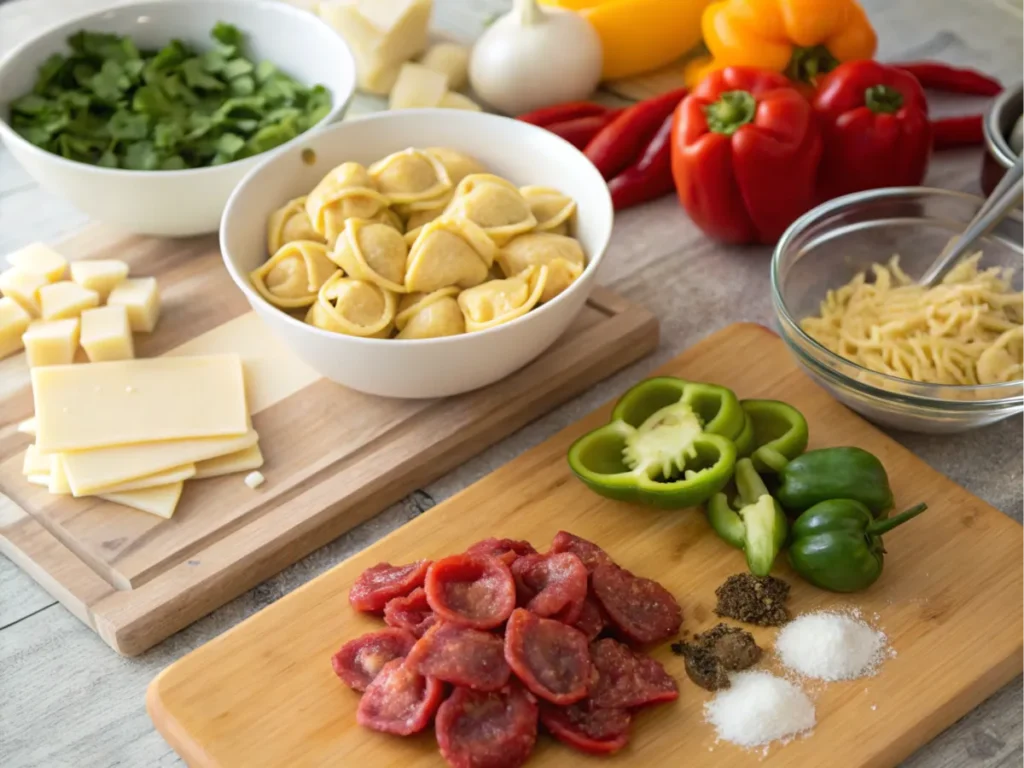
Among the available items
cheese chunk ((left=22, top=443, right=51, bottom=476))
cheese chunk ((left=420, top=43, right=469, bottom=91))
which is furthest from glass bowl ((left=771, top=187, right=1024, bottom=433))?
cheese chunk ((left=22, top=443, right=51, bottom=476))

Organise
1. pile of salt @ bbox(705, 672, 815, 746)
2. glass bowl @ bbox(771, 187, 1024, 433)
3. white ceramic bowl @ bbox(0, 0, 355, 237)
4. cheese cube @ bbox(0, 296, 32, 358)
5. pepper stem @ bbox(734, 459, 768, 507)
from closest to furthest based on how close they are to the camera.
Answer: pile of salt @ bbox(705, 672, 815, 746) → pepper stem @ bbox(734, 459, 768, 507) → glass bowl @ bbox(771, 187, 1024, 433) → cheese cube @ bbox(0, 296, 32, 358) → white ceramic bowl @ bbox(0, 0, 355, 237)

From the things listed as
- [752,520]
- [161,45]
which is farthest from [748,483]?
[161,45]

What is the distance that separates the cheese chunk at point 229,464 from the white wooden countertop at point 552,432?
22 centimetres

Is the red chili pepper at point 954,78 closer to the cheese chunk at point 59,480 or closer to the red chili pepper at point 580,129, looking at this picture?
the red chili pepper at point 580,129

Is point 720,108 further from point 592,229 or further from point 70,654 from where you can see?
point 70,654

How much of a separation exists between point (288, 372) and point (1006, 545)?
1388 mm

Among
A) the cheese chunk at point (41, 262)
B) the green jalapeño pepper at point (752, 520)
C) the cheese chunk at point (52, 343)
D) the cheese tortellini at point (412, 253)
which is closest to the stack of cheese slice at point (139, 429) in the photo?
the cheese chunk at point (52, 343)

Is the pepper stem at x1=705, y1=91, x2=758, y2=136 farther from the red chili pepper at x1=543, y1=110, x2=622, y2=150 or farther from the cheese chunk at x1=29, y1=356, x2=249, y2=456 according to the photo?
the cheese chunk at x1=29, y1=356, x2=249, y2=456

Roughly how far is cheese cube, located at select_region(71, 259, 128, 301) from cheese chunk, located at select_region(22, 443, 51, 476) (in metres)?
0.46

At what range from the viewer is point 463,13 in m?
3.62

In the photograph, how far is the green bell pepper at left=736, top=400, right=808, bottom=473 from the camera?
2070 mm

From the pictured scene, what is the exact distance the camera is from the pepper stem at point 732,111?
262cm

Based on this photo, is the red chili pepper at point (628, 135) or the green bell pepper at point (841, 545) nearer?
the green bell pepper at point (841, 545)

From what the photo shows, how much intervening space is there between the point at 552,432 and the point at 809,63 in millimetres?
1286
